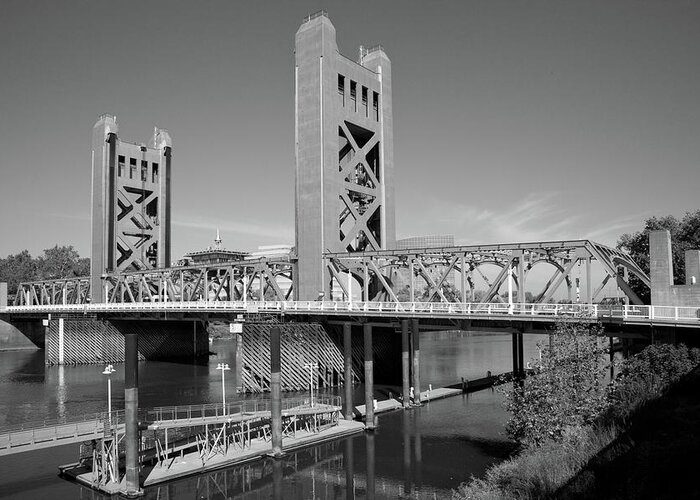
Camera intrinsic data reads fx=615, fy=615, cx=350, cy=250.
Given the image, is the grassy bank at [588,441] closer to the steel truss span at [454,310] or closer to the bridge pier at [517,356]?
the steel truss span at [454,310]

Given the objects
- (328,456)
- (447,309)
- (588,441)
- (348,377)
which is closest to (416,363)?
(348,377)

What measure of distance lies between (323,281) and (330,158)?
1400 centimetres

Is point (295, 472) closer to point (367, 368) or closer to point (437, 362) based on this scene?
point (367, 368)

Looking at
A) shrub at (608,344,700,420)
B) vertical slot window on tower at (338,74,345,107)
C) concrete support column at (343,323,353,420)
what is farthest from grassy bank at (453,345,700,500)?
vertical slot window on tower at (338,74,345,107)

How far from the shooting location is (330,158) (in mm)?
69875

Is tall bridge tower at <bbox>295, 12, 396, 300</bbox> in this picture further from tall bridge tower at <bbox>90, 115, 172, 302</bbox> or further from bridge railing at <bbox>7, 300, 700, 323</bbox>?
tall bridge tower at <bbox>90, 115, 172, 302</bbox>

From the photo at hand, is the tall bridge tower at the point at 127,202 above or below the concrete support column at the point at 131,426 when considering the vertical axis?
above

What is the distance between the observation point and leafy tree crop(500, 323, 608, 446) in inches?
1249

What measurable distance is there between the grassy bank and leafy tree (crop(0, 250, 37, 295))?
14550cm

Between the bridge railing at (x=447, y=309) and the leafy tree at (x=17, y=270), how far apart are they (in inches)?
3002

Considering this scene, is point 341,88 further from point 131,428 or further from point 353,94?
point 131,428

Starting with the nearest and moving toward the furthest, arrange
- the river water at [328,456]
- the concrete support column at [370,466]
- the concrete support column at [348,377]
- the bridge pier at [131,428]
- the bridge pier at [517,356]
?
the bridge pier at [131,428] → the river water at [328,456] → the concrete support column at [370,466] → the concrete support column at [348,377] → the bridge pier at [517,356]

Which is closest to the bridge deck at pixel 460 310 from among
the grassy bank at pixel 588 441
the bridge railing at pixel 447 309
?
the bridge railing at pixel 447 309

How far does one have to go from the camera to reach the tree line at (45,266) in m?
150
